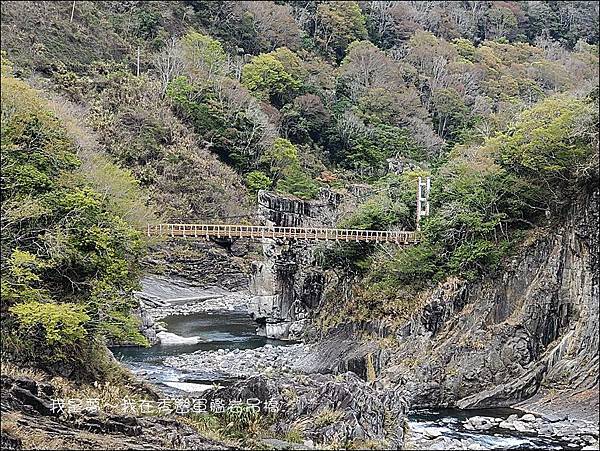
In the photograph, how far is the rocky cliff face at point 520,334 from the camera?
19.2 m

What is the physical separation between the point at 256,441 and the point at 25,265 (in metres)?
6.02

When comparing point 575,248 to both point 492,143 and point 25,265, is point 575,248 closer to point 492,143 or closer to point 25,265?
point 492,143

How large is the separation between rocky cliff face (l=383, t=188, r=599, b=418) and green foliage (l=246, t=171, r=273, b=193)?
25.2 m

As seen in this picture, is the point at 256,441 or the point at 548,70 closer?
the point at 256,441

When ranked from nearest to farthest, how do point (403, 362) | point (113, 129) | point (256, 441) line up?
point (256, 441) < point (403, 362) < point (113, 129)

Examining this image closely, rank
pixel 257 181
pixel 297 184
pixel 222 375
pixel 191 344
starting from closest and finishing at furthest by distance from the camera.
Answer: pixel 222 375
pixel 191 344
pixel 297 184
pixel 257 181

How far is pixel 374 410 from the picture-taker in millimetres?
13062

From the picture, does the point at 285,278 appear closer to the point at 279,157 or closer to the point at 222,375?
the point at 222,375

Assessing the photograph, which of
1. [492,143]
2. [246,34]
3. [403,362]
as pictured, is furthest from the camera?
[246,34]

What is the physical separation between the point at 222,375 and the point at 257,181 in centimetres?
2495

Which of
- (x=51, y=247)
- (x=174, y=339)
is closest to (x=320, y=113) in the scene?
(x=174, y=339)

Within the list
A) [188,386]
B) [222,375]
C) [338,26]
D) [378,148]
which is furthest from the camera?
[338,26]

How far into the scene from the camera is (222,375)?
22891mm

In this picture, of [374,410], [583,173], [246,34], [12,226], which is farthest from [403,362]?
[246,34]
